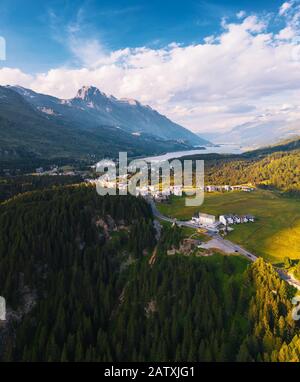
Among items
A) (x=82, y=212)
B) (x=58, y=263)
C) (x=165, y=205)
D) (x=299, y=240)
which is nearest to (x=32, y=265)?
(x=58, y=263)

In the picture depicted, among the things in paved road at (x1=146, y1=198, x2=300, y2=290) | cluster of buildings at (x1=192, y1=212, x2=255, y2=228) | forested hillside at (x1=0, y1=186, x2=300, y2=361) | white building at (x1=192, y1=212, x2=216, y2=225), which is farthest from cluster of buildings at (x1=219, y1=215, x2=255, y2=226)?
forested hillside at (x1=0, y1=186, x2=300, y2=361)

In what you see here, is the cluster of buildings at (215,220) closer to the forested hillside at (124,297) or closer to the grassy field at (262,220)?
the grassy field at (262,220)

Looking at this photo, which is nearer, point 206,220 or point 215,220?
point 206,220

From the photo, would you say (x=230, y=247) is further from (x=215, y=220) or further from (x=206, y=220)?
(x=215, y=220)

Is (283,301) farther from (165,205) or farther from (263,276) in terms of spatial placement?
(165,205)

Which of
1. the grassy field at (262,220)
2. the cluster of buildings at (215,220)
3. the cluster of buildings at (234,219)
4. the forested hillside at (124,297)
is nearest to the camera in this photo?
the forested hillside at (124,297)

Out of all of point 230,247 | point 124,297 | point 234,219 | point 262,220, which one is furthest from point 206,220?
point 124,297

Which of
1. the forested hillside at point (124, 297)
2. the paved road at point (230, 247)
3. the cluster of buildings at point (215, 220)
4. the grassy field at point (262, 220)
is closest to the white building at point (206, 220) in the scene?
the cluster of buildings at point (215, 220)
